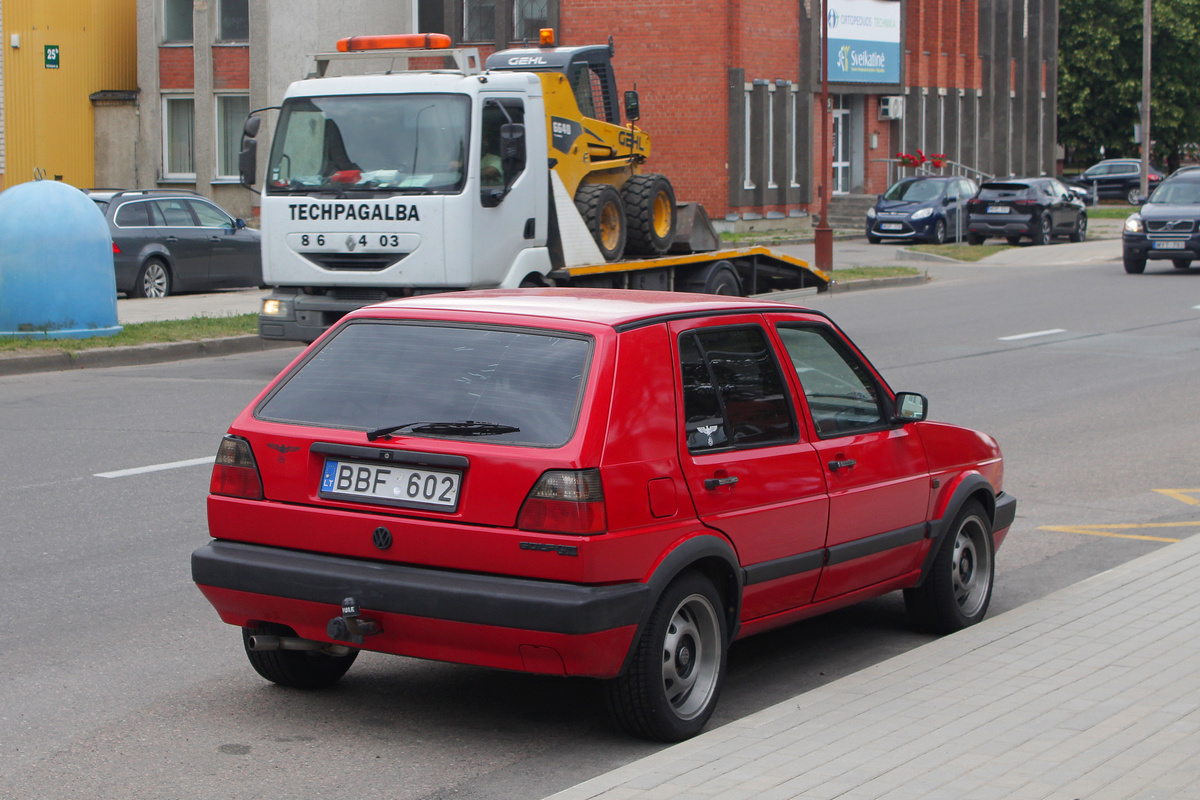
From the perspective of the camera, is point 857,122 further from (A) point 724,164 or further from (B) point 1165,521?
(B) point 1165,521

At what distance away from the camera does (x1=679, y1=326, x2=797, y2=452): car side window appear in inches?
191

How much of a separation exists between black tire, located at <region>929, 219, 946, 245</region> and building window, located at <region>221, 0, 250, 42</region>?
18.4m

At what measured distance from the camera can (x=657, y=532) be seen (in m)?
4.52

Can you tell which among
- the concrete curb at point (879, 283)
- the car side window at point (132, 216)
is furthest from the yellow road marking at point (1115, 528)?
the concrete curb at point (879, 283)

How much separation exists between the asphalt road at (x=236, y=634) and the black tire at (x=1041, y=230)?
20892mm

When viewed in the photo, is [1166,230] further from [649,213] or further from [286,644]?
[286,644]

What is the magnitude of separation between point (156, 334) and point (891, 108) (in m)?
32.5

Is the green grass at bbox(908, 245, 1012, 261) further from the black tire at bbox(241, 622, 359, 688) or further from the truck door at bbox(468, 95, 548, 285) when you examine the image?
the black tire at bbox(241, 622, 359, 688)

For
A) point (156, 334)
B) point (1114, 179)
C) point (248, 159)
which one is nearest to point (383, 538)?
point (248, 159)

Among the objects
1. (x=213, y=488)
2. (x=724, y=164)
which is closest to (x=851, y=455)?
(x=213, y=488)

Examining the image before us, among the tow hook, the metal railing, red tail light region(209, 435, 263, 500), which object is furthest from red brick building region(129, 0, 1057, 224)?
the tow hook

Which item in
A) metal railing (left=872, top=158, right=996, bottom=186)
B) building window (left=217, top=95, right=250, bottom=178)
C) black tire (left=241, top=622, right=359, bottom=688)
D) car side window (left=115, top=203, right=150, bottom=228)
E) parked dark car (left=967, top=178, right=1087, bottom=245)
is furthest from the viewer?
metal railing (left=872, top=158, right=996, bottom=186)

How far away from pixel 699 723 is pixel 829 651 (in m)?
1.39

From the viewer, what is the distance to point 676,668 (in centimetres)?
472
